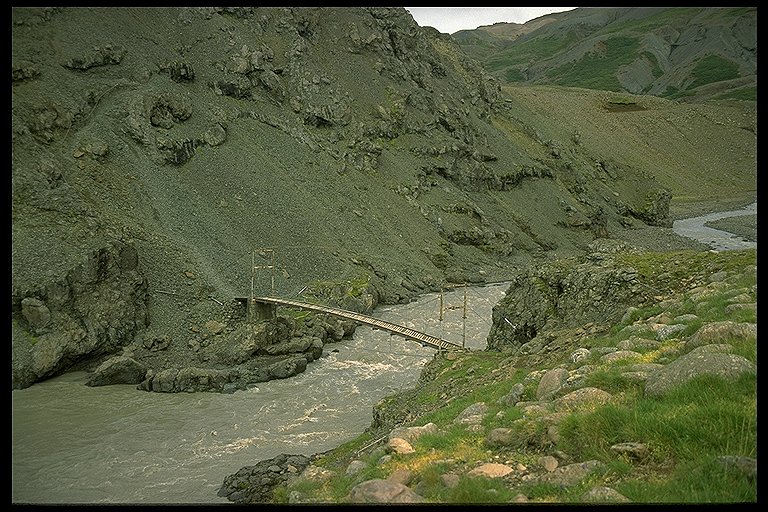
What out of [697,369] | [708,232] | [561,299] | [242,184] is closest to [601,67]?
[708,232]

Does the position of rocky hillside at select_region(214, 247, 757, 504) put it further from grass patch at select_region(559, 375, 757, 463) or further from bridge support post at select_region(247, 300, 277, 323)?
bridge support post at select_region(247, 300, 277, 323)

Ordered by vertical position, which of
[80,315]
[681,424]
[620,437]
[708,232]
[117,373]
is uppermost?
[708,232]

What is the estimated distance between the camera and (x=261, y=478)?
47.7ft

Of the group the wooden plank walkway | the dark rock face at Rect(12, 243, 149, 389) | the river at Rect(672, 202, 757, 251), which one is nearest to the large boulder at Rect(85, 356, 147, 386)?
the dark rock face at Rect(12, 243, 149, 389)

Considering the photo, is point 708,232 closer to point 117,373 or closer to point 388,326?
point 388,326

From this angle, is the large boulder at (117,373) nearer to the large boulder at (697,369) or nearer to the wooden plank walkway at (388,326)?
the wooden plank walkway at (388,326)

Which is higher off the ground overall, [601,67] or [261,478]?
[601,67]

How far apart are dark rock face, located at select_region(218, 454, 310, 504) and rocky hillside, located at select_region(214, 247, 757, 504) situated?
4295mm

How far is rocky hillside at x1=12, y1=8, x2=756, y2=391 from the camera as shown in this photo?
25672 mm

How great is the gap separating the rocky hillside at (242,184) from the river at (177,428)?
62.9 inches

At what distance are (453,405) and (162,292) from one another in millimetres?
21993

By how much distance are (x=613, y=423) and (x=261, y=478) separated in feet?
36.7

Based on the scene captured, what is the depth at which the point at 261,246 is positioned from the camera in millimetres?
34969
